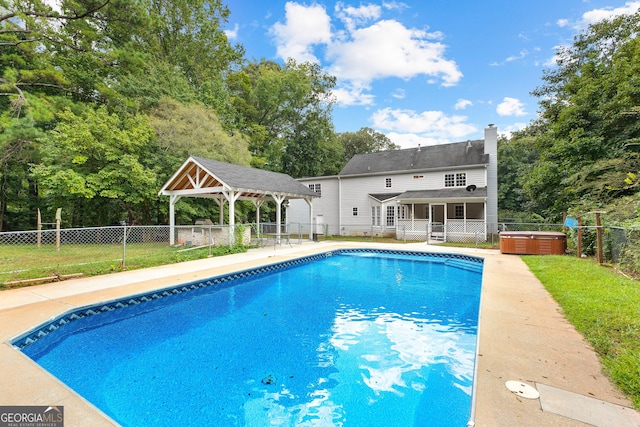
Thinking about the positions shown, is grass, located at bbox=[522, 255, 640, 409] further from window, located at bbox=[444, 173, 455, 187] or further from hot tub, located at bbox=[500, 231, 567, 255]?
window, located at bbox=[444, 173, 455, 187]

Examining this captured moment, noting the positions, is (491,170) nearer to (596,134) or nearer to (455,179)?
(455,179)

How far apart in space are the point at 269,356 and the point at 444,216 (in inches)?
675

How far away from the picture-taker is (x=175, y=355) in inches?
173

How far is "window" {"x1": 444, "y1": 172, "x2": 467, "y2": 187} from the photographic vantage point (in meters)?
19.9

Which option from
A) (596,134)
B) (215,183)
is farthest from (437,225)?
(215,183)

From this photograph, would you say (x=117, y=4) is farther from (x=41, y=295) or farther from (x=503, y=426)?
(x=503, y=426)

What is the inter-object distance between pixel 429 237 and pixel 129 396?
56.2 ft

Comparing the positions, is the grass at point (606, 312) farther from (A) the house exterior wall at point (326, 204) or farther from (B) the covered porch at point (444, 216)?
(A) the house exterior wall at point (326, 204)

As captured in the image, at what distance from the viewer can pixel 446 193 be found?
19.0 meters

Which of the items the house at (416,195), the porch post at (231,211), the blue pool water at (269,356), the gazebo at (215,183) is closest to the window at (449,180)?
the house at (416,195)

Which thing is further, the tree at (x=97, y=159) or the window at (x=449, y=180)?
the window at (x=449, y=180)

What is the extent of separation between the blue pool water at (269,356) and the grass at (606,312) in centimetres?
145

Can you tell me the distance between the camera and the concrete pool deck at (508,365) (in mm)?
2293

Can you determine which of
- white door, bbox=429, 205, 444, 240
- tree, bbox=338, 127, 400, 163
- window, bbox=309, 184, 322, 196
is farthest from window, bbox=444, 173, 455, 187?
tree, bbox=338, 127, 400, 163
